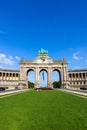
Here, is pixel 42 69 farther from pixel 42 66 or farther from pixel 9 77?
pixel 9 77

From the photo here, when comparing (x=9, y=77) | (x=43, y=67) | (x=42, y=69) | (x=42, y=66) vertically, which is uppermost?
(x=42, y=66)

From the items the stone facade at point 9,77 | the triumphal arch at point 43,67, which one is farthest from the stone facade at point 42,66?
the stone facade at point 9,77

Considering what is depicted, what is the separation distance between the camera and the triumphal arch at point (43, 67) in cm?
12075

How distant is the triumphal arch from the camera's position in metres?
121

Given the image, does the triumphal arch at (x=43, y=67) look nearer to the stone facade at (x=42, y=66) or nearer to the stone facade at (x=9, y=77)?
the stone facade at (x=42, y=66)

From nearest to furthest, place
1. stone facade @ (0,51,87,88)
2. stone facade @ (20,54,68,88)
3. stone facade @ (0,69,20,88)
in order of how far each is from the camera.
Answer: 1. stone facade @ (0,51,87,88)
2. stone facade @ (20,54,68,88)
3. stone facade @ (0,69,20,88)

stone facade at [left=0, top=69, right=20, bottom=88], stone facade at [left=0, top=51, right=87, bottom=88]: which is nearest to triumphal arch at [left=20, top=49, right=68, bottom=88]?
stone facade at [left=0, top=51, right=87, bottom=88]

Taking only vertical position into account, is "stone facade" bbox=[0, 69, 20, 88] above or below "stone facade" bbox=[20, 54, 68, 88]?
below

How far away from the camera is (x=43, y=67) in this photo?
123062 mm

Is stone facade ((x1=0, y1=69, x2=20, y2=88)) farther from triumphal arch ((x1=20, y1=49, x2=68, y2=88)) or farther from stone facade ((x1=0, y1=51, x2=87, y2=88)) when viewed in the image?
triumphal arch ((x1=20, y1=49, x2=68, y2=88))

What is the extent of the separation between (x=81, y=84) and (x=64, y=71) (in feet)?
56.7

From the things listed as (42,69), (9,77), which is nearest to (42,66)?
(42,69)

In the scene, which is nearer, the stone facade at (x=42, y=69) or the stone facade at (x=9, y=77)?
the stone facade at (x=42, y=69)

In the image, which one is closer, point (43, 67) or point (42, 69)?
point (43, 67)
